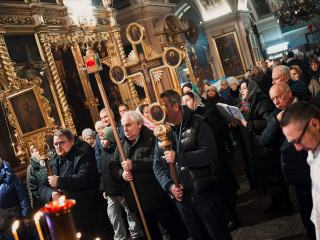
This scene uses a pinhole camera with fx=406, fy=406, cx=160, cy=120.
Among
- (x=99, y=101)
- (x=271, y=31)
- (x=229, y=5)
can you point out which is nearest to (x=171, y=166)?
(x=99, y=101)

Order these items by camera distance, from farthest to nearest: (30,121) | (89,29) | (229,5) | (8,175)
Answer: (229,5), (89,29), (30,121), (8,175)

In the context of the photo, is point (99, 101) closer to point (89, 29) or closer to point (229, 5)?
point (89, 29)

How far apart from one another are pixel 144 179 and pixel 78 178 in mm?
818

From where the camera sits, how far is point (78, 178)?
14.9 ft

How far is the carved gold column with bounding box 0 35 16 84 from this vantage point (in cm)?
790

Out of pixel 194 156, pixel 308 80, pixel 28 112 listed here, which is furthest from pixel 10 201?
pixel 308 80

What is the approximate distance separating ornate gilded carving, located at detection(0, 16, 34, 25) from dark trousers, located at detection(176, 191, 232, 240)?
6.26 meters

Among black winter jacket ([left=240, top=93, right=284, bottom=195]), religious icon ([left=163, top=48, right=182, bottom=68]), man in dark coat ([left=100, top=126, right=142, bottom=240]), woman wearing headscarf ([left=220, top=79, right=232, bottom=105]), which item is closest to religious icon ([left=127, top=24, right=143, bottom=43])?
religious icon ([left=163, top=48, right=182, bottom=68])

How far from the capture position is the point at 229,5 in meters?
20.6

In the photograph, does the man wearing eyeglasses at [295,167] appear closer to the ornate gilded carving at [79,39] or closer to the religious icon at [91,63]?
the religious icon at [91,63]

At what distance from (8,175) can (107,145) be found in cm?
150

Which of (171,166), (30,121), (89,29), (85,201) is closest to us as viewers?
(171,166)

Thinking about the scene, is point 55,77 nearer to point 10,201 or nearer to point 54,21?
point 54,21

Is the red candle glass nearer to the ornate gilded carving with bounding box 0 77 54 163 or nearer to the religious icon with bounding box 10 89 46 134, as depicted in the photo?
the ornate gilded carving with bounding box 0 77 54 163
